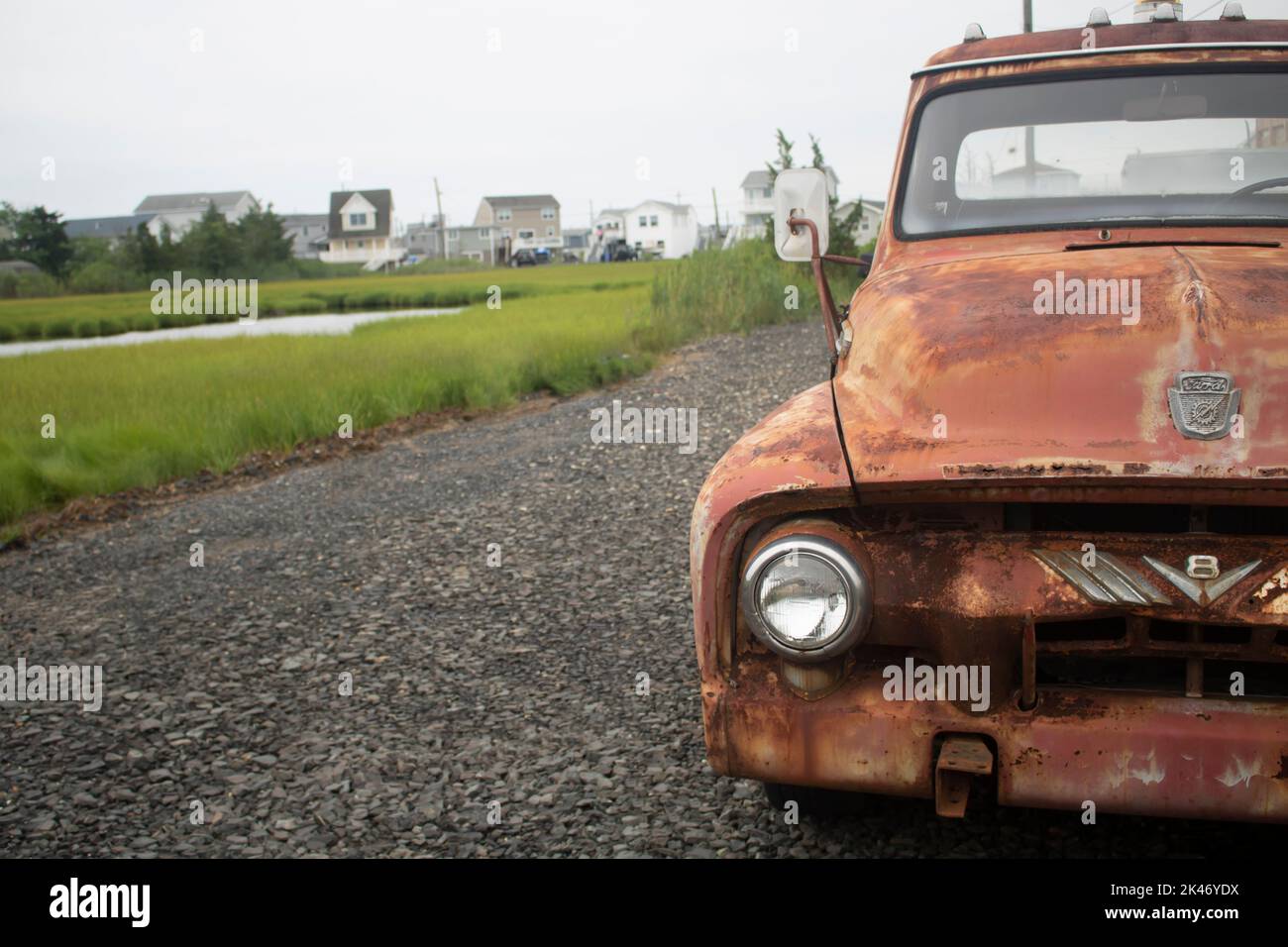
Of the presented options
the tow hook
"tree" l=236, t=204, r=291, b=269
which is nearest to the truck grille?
the tow hook

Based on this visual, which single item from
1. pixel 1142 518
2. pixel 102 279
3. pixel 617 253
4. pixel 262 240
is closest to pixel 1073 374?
pixel 1142 518

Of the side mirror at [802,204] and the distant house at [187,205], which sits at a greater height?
the distant house at [187,205]

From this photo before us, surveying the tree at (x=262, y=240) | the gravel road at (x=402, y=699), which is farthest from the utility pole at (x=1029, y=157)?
the tree at (x=262, y=240)

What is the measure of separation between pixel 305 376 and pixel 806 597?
12116 millimetres

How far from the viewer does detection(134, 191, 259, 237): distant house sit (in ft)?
309

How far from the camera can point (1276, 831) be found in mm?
2787

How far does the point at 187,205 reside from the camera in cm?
9844

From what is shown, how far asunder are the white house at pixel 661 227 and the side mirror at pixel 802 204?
297ft

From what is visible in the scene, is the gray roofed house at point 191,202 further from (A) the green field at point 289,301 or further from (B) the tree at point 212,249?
(A) the green field at point 289,301

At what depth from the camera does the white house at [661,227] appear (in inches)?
3701

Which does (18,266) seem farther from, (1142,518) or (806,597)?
(1142,518)

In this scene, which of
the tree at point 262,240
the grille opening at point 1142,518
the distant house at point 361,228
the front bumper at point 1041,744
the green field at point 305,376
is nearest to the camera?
the front bumper at point 1041,744
